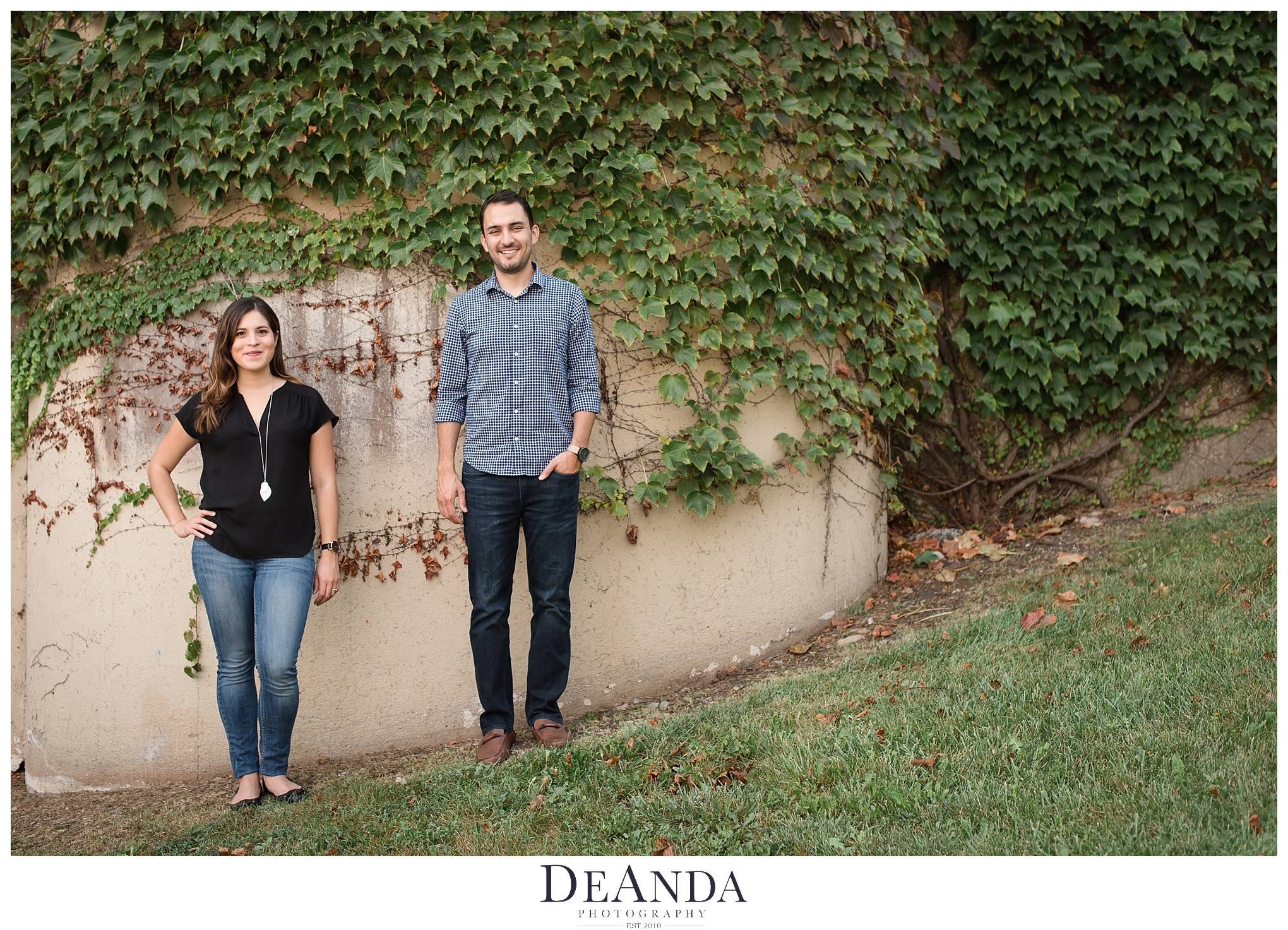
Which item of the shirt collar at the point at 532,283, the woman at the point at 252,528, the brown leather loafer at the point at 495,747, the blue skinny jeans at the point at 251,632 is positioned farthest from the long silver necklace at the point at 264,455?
the brown leather loafer at the point at 495,747

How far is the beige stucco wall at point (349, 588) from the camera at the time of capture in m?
3.82

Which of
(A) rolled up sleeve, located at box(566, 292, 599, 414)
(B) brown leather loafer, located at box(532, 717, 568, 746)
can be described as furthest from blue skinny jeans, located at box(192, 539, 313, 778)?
(A) rolled up sleeve, located at box(566, 292, 599, 414)

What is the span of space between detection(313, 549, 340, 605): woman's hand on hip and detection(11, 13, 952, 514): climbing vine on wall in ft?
3.92

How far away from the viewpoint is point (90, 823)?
356cm

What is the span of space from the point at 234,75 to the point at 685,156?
1966 mm

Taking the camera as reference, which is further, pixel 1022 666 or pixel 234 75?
pixel 234 75

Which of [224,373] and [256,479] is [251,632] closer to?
[256,479]

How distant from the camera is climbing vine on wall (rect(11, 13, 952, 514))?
12.2 feet

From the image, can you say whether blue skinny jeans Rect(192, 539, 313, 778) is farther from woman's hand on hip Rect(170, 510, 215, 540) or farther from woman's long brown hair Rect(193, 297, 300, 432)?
woman's long brown hair Rect(193, 297, 300, 432)

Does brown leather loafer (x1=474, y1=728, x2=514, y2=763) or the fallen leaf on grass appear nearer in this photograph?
the fallen leaf on grass

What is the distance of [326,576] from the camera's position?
11.3 feet

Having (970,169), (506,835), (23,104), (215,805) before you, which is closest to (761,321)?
(970,169)

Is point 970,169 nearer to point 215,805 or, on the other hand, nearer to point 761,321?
point 761,321

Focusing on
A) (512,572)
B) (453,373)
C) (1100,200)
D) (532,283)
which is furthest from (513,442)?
(1100,200)
